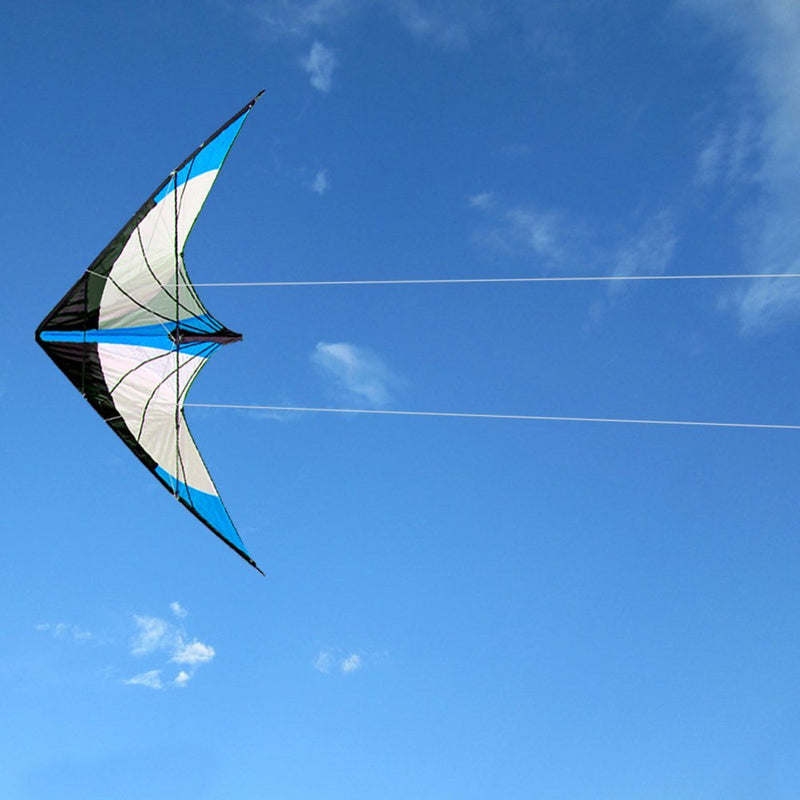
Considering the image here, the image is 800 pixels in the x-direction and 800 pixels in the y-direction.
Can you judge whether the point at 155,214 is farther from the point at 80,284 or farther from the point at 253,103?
the point at 253,103

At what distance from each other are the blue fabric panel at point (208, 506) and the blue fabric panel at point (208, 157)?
3418 millimetres

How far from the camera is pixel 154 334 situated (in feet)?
31.2

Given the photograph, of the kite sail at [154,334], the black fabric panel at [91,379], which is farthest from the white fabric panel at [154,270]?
the black fabric panel at [91,379]

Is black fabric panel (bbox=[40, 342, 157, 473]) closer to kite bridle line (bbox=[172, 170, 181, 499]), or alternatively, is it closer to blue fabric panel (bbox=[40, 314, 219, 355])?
blue fabric panel (bbox=[40, 314, 219, 355])

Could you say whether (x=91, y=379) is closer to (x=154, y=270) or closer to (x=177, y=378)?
(x=177, y=378)

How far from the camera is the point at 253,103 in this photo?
763 cm

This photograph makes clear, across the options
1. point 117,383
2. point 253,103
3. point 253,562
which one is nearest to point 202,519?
point 253,562

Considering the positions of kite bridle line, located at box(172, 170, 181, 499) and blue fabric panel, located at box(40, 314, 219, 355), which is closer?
blue fabric panel, located at box(40, 314, 219, 355)

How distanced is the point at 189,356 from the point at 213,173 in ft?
8.01

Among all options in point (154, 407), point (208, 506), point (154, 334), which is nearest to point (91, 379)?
point (154, 407)

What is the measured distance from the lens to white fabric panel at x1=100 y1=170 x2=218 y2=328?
327 inches

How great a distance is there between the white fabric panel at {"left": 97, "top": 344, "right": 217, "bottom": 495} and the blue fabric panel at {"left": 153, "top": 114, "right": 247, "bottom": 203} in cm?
216

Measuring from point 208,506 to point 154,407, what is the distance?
143 cm

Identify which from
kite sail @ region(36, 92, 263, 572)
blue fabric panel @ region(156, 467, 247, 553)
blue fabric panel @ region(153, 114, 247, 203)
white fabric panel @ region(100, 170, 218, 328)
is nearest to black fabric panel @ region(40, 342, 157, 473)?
kite sail @ region(36, 92, 263, 572)
